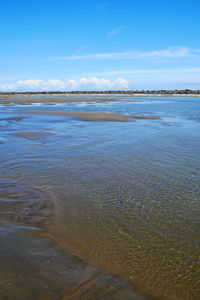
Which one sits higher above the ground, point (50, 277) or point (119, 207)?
point (119, 207)

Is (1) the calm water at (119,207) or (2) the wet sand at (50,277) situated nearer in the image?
Result: (2) the wet sand at (50,277)

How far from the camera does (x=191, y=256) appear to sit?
428cm

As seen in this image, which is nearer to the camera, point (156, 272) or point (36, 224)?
point (156, 272)

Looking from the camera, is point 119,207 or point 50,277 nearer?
point 50,277

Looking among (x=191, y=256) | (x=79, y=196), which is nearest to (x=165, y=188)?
(x=79, y=196)

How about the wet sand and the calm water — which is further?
the calm water

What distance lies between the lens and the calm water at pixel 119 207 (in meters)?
4.02

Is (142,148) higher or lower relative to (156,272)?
higher

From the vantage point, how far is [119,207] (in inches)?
238

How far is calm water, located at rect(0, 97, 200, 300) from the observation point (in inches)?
158

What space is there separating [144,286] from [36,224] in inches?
103

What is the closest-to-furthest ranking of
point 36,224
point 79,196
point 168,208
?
point 36,224
point 168,208
point 79,196

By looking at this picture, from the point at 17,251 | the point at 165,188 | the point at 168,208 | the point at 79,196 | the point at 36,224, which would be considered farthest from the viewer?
the point at 165,188

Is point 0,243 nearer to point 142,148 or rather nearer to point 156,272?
point 156,272
